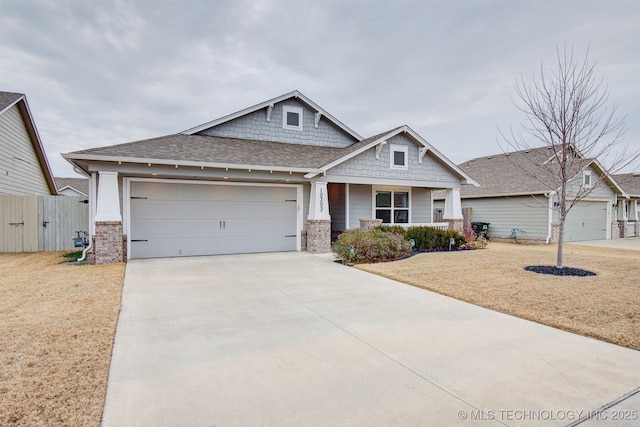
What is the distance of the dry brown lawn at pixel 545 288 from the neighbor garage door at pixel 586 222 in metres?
9.12

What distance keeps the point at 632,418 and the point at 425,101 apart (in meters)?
18.7

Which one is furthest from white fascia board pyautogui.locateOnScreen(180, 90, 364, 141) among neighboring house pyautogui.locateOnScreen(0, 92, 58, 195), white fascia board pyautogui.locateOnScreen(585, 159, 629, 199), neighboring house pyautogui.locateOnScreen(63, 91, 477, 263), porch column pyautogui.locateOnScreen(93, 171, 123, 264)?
white fascia board pyautogui.locateOnScreen(585, 159, 629, 199)

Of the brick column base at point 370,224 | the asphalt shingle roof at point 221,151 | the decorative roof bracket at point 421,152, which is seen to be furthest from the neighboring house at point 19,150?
the decorative roof bracket at point 421,152

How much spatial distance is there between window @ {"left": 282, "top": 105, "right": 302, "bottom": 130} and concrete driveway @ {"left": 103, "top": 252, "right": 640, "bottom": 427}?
33.4 ft

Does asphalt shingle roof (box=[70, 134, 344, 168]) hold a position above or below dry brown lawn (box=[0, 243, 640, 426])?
above

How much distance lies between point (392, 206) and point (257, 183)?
Result: 6.38m

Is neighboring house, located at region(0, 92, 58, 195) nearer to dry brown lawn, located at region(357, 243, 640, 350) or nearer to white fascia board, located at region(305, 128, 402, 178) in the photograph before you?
white fascia board, located at region(305, 128, 402, 178)

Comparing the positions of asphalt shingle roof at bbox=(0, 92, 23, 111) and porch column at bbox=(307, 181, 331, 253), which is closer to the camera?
porch column at bbox=(307, 181, 331, 253)

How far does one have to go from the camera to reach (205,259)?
1030 cm

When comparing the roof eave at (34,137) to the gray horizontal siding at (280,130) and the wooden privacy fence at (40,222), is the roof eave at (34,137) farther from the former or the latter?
the gray horizontal siding at (280,130)

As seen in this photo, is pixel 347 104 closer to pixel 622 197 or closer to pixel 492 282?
pixel 492 282

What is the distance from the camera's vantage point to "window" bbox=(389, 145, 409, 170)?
1311 cm

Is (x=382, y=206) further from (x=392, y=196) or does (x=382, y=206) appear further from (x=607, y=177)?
(x=607, y=177)

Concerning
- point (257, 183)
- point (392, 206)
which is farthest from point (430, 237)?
point (257, 183)
